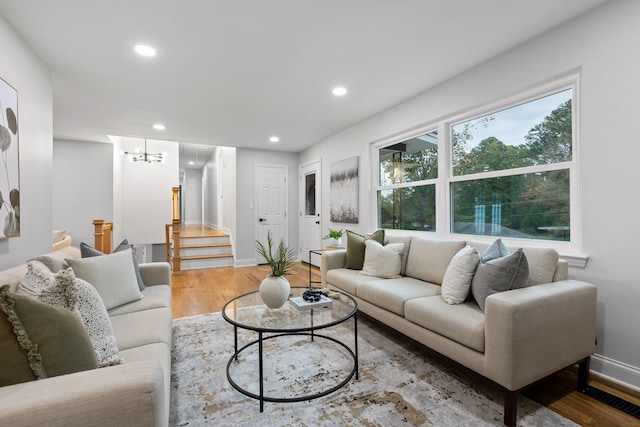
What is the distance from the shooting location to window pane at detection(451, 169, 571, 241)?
231 centimetres

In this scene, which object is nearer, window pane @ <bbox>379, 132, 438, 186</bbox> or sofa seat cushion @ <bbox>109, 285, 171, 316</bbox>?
sofa seat cushion @ <bbox>109, 285, 171, 316</bbox>

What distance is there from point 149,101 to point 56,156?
129 inches

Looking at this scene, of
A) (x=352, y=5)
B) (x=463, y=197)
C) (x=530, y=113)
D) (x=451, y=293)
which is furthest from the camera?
(x=463, y=197)

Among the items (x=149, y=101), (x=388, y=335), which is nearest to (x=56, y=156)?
(x=149, y=101)

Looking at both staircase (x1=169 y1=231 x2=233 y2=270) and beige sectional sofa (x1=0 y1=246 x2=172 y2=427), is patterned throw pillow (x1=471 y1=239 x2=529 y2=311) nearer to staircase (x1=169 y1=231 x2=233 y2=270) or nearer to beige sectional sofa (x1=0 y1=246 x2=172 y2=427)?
beige sectional sofa (x1=0 y1=246 x2=172 y2=427)

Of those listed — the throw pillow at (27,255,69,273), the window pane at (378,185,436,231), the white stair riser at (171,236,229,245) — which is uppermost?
the window pane at (378,185,436,231)

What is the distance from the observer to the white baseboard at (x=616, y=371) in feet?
6.10

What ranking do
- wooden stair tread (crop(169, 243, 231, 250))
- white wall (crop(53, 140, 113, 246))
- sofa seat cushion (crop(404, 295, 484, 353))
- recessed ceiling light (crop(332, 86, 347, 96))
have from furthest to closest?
wooden stair tread (crop(169, 243, 231, 250)) → white wall (crop(53, 140, 113, 246)) → recessed ceiling light (crop(332, 86, 347, 96)) → sofa seat cushion (crop(404, 295, 484, 353))

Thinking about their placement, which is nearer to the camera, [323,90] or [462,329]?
[462,329]

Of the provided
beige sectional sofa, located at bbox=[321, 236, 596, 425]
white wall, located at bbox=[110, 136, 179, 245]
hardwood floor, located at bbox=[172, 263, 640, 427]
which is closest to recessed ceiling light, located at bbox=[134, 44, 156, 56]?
hardwood floor, located at bbox=[172, 263, 640, 427]

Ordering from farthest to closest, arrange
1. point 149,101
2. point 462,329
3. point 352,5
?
point 149,101, point 352,5, point 462,329

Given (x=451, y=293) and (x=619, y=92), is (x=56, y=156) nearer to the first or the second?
(x=451, y=293)

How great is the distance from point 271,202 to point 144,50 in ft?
13.5

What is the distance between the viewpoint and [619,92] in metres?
1.93
